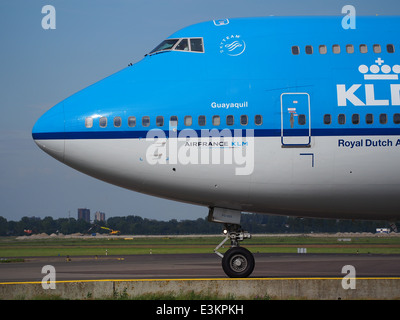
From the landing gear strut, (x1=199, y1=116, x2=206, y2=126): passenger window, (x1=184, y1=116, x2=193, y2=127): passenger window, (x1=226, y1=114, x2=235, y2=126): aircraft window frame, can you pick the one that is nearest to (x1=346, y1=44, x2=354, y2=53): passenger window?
(x1=226, y1=114, x2=235, y2=126): aircraft window frame

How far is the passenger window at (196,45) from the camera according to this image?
18.0 metres

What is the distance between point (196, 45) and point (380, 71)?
17.5ft

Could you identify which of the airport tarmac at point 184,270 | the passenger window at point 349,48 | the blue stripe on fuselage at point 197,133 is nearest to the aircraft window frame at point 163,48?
the blue stripe on fuselage at point 197,133

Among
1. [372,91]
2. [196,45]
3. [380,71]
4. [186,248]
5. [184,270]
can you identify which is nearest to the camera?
[372,91]

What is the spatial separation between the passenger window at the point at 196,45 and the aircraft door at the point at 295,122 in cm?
304

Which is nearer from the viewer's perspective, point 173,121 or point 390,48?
point 173,121

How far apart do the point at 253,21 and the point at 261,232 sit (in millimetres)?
176984

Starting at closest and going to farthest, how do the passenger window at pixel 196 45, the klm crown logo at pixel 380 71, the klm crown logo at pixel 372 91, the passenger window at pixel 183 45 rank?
the klm crown logo at pixel 372 91, the klm crown logo at pixel 380 71, the passenger window at pixel 196 45, the passenger window at pixel 183 45

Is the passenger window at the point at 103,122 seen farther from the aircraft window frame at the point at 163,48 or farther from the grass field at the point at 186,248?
the grass field at the point at 186,248

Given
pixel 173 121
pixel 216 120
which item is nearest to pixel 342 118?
pixel 216 120

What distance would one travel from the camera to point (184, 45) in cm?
1825

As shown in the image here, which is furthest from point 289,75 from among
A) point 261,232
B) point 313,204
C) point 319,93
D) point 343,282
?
point 261,232

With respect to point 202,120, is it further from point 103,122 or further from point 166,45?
point 166,45
